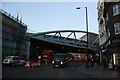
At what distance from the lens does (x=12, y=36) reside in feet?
175

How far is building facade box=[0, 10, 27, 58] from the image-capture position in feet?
157

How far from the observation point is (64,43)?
84438 mm

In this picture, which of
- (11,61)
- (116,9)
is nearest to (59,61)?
(11,61)

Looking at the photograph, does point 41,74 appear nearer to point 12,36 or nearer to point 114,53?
point 114,53

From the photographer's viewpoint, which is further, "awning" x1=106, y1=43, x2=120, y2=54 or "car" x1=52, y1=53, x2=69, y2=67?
"car" x1=52, y1=53, x2=69, y2=67

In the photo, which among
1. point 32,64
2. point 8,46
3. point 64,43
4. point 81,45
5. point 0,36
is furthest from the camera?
point 81,45

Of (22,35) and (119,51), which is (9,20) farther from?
(119,51)

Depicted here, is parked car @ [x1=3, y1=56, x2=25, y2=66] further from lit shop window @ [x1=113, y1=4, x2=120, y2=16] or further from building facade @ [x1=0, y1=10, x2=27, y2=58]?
lit shop window @ [x1=113, y1=4, x2=120, y2=16]

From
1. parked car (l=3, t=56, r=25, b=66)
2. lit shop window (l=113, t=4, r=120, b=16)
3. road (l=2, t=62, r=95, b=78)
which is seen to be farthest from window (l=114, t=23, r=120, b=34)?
parked car (l=3, t=56, r=25, b=66)

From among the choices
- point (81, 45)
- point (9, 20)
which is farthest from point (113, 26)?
point (81, 45)

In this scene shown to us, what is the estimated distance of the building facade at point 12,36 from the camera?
4797 centimetres

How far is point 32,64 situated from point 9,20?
2459 centimetres

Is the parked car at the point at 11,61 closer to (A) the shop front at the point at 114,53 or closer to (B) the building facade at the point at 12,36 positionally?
(B) the building facade at the point at 12,36

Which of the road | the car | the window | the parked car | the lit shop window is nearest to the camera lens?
the road
